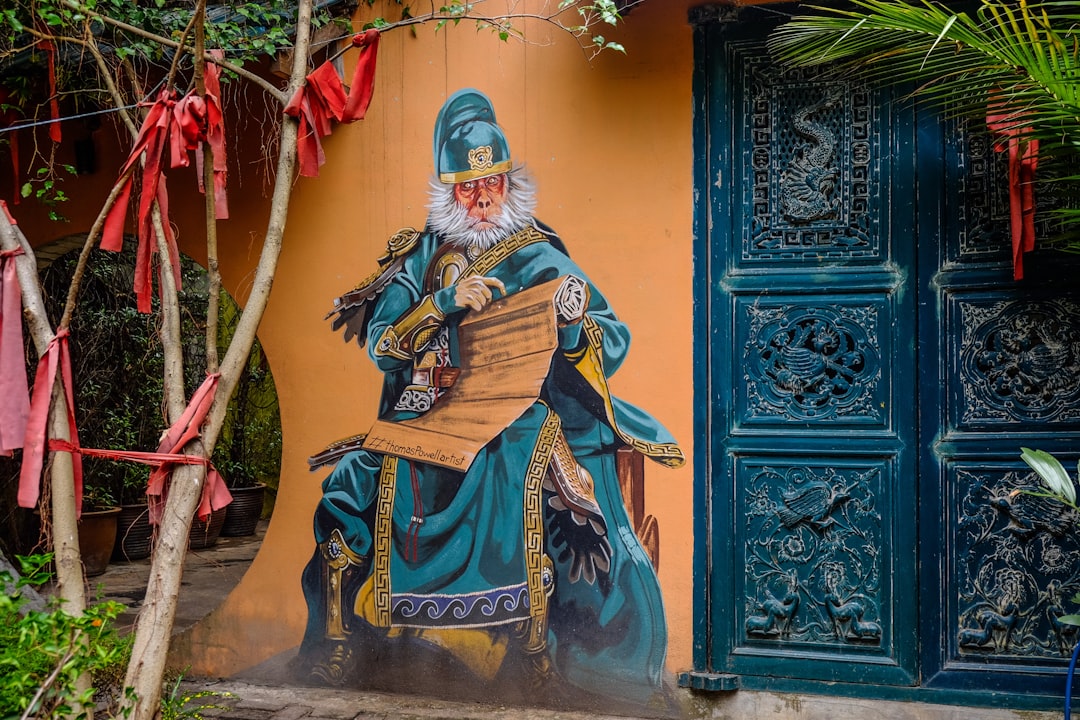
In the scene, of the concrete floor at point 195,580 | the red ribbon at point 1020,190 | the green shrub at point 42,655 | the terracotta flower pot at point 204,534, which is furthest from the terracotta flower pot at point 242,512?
the red ribbon at point 1020,190

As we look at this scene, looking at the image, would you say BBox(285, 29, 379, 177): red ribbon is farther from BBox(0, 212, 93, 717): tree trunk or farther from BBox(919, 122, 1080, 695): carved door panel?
BBox(919, 122, 1080, 695): carved door panel

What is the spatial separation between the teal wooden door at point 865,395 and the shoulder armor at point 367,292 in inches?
61.9

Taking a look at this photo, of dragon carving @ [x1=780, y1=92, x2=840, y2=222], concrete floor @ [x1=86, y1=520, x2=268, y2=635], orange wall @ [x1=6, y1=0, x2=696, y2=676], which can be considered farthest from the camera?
concrete floor @ [x1=86, y1=520, x2=268, y2=635]

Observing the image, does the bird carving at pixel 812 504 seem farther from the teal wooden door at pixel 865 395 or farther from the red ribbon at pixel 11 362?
the red ribbon at pixel 11 362

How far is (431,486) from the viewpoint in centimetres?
513

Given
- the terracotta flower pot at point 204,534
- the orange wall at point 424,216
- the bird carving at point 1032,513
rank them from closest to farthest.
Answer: the bird carving at point 1032,513
the orange wall at point 424,216
the terracotta flower pot at point 204,534

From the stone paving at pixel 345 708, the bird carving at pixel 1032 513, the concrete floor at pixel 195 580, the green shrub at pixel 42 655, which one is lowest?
the concrete floor at pixel 195 580

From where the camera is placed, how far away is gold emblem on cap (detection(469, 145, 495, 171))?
16.8 ft

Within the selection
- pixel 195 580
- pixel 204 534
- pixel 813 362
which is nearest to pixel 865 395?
pixel 813 362

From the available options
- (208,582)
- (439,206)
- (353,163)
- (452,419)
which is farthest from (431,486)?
(208,582)

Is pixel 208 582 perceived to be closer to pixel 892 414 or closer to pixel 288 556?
pixel 288 556

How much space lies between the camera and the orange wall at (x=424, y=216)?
480 cm

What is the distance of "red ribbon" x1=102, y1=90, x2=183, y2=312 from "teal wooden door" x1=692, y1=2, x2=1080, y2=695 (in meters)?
2.40

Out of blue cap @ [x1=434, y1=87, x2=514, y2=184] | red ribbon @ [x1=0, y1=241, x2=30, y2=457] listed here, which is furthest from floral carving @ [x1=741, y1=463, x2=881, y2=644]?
red ribbon @ [x1=0, y1=241, x2=30, y2=457]
